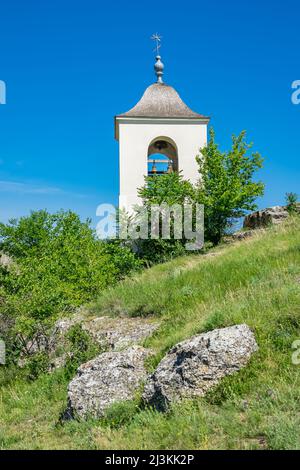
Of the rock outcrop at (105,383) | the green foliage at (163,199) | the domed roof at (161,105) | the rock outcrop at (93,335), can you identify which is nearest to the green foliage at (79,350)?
the rock outcrop at (93,335)

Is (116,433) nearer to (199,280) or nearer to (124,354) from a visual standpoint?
(124,354)

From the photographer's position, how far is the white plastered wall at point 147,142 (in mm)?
25969

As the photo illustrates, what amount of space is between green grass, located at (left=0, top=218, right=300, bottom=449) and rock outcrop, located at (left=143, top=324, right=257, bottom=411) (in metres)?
0.12

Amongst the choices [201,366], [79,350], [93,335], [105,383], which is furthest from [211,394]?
[93,335]

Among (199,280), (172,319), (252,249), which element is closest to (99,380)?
(172,319)

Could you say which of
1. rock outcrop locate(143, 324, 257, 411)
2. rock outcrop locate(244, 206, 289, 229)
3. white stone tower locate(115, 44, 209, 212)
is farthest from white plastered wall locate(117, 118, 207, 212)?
rock outcrop locate(143, 324, 257, 411)

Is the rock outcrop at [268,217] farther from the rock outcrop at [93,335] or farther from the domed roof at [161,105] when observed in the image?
the rock outcrop at [93,335]

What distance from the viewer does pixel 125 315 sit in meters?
10.9

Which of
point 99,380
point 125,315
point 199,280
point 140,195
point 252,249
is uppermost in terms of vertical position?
point 140,195

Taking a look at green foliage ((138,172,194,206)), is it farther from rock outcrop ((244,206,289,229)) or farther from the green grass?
the green grass

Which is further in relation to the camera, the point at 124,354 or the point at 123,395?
the point at 124,354

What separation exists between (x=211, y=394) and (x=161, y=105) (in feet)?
80.0

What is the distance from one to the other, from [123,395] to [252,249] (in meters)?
7.80
